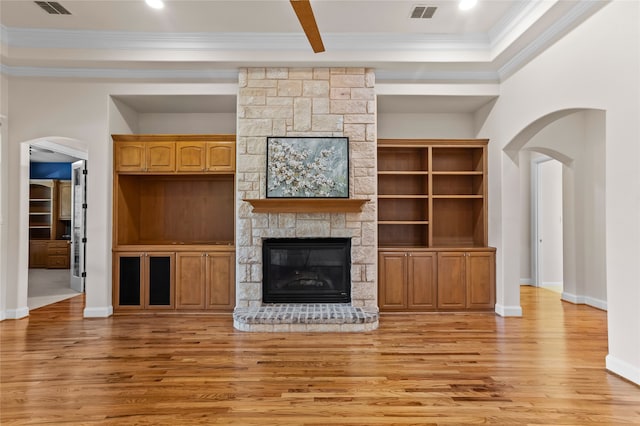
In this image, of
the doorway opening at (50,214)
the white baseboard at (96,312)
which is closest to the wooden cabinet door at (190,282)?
the white baseboard at (96,312)

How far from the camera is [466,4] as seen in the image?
404 cm

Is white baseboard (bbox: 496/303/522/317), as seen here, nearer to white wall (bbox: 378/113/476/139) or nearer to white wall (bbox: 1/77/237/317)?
white wall (bbox: 378/113/476/139)

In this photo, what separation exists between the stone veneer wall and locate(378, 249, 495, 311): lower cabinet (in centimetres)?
42

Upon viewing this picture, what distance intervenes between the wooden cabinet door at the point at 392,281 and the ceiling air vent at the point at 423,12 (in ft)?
9.55

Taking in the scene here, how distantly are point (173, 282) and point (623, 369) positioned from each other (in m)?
4.91

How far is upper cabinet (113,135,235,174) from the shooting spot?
17.4ft

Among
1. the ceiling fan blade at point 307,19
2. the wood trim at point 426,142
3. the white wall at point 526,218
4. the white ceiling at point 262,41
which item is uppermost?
the white ceiling at point 262,41

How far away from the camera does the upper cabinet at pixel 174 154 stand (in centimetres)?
530

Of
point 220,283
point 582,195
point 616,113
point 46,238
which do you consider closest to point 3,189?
point 220,283

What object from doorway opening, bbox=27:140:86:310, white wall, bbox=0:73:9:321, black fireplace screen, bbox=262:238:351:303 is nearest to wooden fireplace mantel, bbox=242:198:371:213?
black fireplace screen, bbox=262:238:351:303

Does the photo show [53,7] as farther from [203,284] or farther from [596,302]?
[596,302]

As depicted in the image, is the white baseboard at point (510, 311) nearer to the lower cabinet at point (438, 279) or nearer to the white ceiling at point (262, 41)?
the lower cabinet at point (438, 279)

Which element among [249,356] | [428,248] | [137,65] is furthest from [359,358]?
[137,65]

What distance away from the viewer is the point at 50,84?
5105 millimetres
